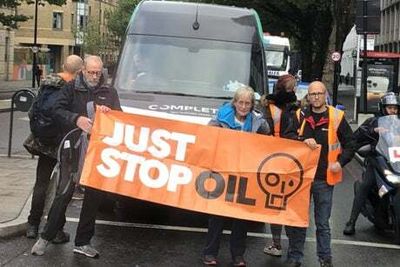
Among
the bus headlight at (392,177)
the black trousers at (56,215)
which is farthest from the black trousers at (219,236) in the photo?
the bus headlight at (392,177)

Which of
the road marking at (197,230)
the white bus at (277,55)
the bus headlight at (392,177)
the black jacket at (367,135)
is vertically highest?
the white bus at (277,55)

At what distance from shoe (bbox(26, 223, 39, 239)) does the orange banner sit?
3.71ft

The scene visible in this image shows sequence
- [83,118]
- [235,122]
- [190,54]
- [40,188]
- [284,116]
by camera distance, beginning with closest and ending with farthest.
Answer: [83,118] → [235,122] → [284,116] → [40,188] → [190,54]

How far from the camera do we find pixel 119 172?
638 centimetres

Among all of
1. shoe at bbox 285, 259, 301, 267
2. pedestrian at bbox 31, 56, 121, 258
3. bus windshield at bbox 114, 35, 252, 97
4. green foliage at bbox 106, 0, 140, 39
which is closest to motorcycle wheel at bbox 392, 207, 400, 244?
shoe at bbox 285, 259, 301, 267

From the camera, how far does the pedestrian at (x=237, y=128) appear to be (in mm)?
6180

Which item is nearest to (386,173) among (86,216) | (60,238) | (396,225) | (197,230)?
(396,225)

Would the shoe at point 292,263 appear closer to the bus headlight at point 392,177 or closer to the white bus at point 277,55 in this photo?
the bus headlight at point 392,177

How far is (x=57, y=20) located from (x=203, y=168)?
231 feet

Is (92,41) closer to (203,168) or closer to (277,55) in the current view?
(277,55)

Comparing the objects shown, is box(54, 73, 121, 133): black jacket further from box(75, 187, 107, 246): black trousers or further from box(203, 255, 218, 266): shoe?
box(203, 255, 218, 266): shoe

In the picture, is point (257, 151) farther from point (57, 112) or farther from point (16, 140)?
point (16, 140)

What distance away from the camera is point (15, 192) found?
8781mm

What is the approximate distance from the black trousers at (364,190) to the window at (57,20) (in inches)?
2704
